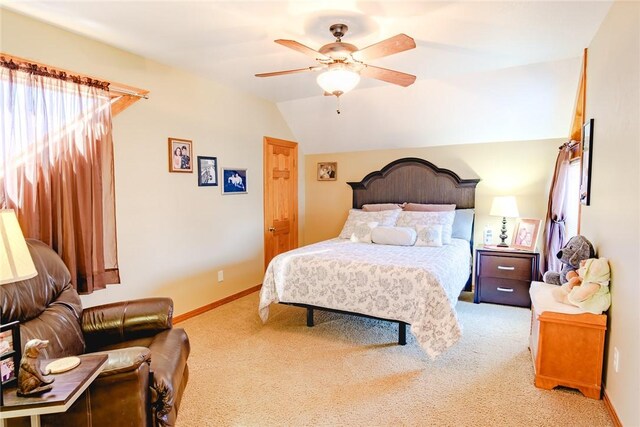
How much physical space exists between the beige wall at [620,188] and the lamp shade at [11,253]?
2786 millimetres

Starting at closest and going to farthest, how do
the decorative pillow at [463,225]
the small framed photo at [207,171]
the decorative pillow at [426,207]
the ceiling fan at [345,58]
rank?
1. the ceiling fan at [345,58]
2. the small framed photo at [207,171]
3. the decorative pillow at [463,225]
4. the decorative pillow at [426,207]

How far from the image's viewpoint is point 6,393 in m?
1.35

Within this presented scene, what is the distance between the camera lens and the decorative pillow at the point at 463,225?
4477 mm

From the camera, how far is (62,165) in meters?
2.59

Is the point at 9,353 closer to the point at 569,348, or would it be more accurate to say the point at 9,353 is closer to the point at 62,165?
the point at 62,165

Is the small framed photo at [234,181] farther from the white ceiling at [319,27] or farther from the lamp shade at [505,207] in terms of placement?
the lamp shade at [505,207]

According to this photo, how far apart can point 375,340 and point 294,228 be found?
2693 millimetres

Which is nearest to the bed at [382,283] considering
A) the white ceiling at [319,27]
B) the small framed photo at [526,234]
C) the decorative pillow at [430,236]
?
the decorative pillow at [430,236]

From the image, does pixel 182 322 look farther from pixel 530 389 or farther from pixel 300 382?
pixel 530 389

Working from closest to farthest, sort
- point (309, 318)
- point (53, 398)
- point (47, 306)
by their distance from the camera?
1. point (53, 398)
2. point (47, 306)
3. point (309, 318)

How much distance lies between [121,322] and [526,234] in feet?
13.6

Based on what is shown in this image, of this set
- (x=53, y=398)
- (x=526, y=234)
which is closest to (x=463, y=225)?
(x=526, y=234)

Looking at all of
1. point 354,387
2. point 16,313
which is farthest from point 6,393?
point 354,387

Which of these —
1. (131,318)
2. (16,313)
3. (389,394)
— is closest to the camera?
(16,313)
